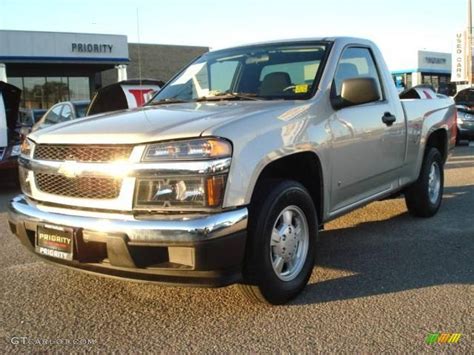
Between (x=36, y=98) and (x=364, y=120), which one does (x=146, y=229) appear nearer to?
(x=364, y=120)

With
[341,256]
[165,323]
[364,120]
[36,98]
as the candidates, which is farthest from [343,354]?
[36,98]

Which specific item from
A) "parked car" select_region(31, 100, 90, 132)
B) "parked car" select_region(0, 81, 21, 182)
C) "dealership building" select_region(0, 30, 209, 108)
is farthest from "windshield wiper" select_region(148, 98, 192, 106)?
"dealership building" select_region(0, 30, 209, 108)

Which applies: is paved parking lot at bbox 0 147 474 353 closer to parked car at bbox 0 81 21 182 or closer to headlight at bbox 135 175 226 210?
headlight at bbox 135 175 226 210

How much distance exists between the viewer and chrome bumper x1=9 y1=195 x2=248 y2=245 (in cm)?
314

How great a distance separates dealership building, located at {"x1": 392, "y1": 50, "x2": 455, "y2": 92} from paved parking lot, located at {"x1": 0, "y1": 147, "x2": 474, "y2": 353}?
143 ft

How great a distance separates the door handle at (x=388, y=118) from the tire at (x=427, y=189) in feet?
3.88

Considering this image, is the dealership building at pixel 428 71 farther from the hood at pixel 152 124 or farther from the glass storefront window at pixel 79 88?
the hood at pixel 152 124

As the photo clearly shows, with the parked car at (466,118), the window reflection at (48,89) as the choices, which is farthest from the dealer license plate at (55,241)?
the window reflection at (48,89)

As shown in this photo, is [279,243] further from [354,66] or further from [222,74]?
[354,66]

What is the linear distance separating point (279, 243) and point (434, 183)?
350 centimetres

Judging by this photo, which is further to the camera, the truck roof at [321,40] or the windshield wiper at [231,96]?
the truck roof at [321,40]

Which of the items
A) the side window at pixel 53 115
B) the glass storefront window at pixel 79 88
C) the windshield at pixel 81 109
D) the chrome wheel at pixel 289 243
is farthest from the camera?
the glass storefront window at pixel 79 88

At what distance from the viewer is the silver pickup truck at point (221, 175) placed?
3221mm

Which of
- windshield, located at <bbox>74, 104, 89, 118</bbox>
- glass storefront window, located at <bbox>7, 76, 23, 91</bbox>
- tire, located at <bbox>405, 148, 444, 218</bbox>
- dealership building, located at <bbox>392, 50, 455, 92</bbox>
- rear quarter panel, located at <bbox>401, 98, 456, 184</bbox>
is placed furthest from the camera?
dealership building, located at <bbox>392, 50, 455, 92</bbox>
